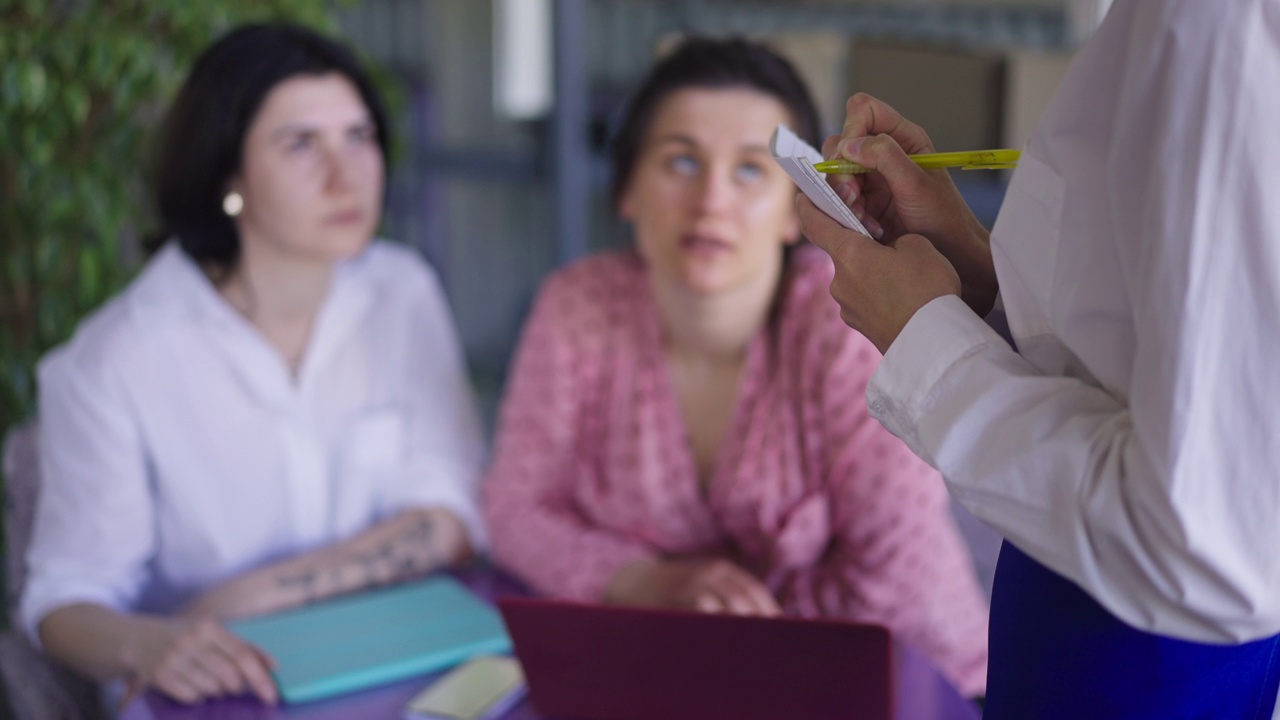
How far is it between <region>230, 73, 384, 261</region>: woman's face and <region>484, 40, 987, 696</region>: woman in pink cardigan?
352 millimetres

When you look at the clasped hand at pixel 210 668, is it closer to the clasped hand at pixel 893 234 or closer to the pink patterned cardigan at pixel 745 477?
the pink patterned cardigan at pixel 745 477

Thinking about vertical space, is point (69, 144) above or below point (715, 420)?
above

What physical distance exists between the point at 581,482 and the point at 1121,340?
44.8 inches

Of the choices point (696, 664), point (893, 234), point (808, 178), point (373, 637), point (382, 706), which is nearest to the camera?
point (808, 178)

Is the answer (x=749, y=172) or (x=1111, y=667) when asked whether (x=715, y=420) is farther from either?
(x=1111, y=667)

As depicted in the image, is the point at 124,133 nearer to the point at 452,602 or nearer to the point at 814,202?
the point at 452,602

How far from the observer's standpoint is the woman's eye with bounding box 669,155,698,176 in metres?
1.54

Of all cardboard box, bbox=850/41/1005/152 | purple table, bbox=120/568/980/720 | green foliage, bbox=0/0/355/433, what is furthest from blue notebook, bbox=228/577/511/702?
cardboard box, bbox=850/41/1005/152

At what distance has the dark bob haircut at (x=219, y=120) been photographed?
1575 mm

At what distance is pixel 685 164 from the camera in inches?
60.9

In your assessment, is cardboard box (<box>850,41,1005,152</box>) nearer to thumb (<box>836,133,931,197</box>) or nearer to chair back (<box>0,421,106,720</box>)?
thumb (<box>836,133,931,197</box>)

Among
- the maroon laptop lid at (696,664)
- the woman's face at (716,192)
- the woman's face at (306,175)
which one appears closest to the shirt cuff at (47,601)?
the woman's face at (306,175)

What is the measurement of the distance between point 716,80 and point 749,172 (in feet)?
0.52

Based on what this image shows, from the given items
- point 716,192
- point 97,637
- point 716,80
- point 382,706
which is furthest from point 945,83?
point 97,637
